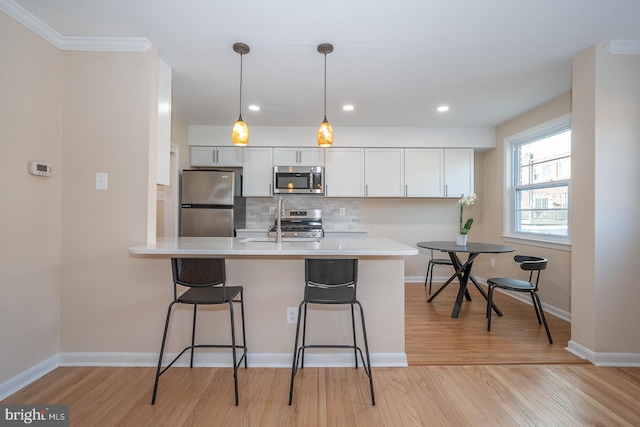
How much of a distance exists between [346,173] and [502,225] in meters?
2.29

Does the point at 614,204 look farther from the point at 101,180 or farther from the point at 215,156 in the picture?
the point at 215,156

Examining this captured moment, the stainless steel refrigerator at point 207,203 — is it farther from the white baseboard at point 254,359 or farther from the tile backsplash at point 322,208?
the white baseboard at point 254,359

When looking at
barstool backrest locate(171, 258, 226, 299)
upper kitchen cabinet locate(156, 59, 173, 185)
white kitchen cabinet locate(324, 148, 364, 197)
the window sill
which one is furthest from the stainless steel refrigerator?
the window sill

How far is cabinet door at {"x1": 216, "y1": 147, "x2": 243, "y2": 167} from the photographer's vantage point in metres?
4.14

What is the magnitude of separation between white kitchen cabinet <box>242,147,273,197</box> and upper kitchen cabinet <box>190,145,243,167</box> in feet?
0.43

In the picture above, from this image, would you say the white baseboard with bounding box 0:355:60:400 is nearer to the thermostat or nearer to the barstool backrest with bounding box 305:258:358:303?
the thermostat

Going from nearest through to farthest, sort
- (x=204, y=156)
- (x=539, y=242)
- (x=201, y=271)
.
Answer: (x=201, y=271) → (x=539, y=242) → (x=204, y=156)

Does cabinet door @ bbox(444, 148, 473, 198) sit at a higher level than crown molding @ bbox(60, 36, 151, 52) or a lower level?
lower

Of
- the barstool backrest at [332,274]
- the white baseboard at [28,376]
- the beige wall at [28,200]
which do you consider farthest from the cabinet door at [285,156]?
the white baseboard at [28,376]

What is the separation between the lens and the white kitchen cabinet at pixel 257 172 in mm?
4145

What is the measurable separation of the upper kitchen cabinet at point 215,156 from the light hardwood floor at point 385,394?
275 centimetres

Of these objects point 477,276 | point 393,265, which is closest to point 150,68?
point 393,265

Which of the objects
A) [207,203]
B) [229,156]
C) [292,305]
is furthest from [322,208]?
[292,305]

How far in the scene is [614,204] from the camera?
2.13 metres
